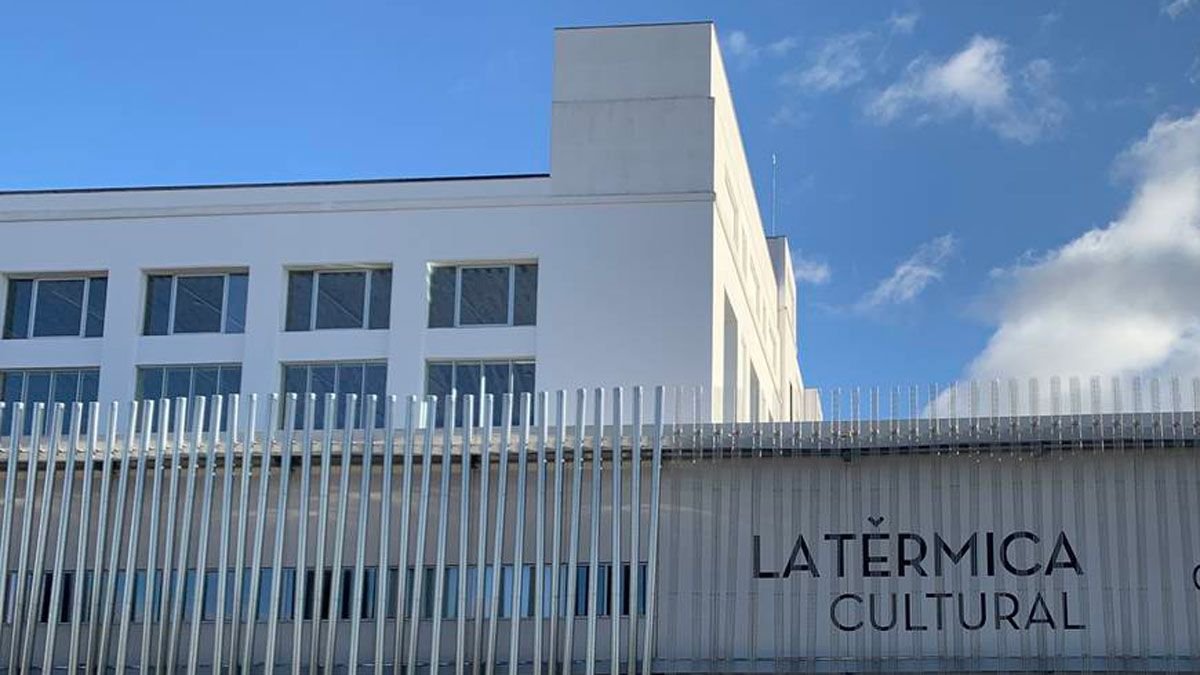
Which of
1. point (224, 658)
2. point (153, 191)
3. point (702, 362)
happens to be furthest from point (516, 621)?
point (153, 191)

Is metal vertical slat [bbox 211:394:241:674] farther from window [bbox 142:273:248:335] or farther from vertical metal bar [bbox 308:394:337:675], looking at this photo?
window [bbox 142:273:248:335]

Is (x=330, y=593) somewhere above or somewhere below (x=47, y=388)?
below

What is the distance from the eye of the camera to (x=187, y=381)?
36.9 metres

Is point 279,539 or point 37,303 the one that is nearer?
point 279,539

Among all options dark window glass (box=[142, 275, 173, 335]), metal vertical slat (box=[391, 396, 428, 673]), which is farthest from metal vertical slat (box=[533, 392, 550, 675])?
dark window glass (box=[142, 275, 173, 335])

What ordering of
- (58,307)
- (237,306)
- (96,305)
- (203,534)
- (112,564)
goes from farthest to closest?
(58,307), (96,305), (237,306), (112,564), (203,534)

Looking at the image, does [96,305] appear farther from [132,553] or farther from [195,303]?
[132,553]

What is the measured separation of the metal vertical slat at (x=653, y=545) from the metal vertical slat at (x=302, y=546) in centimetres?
540

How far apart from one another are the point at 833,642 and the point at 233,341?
49.1 ft

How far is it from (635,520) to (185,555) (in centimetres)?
728

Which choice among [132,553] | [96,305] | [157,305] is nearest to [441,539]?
[132,553]

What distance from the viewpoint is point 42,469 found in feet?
99.7

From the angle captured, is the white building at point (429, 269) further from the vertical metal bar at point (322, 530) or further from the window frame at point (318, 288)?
the vertical metal bar at point (322, 530)

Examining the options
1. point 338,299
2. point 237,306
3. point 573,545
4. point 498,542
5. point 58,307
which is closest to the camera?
point 573,545
